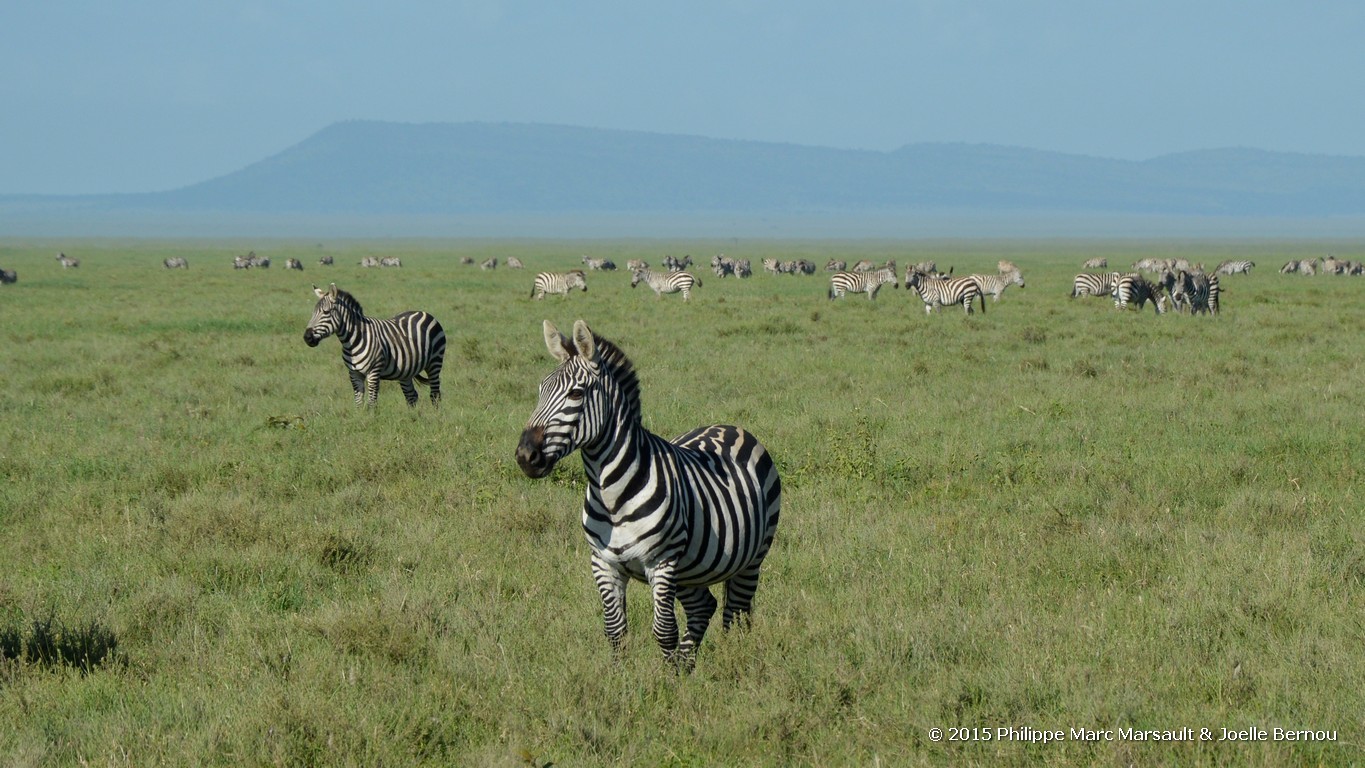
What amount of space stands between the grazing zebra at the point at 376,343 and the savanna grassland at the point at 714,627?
0.45 metres

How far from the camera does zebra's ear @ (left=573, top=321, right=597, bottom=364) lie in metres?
5.11

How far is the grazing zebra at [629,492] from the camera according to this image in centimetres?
512

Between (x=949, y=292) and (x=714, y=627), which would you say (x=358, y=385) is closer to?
(x=714, y=627)

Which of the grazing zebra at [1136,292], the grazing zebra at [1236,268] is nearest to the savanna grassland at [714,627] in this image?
the grazing zebra at [1136,292]

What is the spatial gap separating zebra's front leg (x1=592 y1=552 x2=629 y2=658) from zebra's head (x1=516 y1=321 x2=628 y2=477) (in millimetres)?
615

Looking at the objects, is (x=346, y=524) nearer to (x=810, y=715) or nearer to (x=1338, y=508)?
(x=810, y=715)

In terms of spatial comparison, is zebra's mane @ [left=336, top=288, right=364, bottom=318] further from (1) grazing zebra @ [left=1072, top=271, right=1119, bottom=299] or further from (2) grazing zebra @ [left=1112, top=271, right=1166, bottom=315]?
(1) grazing zebra @ [left=1072, top=271, right=1119, bottom=299]

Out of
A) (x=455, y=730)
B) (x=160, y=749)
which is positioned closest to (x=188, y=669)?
(x=160, y=749)

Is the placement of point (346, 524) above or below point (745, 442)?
below

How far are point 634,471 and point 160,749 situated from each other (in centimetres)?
231

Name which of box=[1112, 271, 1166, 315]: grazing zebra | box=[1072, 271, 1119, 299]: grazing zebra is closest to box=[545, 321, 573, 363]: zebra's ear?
box=[1112, 271, 1166, 315]: grazing zebra

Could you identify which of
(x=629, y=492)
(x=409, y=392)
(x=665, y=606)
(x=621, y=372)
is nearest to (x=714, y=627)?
(x=665, y=606)

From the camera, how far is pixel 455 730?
5.27m

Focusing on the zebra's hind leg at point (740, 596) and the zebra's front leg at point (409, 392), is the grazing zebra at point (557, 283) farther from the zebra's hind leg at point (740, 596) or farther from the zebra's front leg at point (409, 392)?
the zebra's hind leg at point (740, 596)
